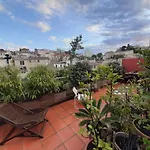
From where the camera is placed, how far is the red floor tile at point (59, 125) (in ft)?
8.12

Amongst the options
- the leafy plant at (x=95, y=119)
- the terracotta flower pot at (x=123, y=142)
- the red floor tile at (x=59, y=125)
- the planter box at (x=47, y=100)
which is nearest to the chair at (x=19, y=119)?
the red floor tile at (x=59, y=125)

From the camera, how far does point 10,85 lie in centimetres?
275

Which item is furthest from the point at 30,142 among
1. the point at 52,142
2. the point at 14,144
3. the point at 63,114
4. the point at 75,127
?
the point at 63,114

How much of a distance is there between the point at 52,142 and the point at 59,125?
518 millimetres

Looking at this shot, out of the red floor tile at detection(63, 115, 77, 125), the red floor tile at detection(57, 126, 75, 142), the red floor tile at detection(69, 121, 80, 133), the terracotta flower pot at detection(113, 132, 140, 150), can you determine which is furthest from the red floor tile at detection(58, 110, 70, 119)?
the terracotta flower pot at detection(113, 132, 140, 150)

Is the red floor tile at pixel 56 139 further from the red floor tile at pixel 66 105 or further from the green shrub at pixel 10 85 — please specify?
the green shrub at pixel 10 85

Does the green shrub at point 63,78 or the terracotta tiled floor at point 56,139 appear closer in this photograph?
the terracotta tiled floor at point 56,139

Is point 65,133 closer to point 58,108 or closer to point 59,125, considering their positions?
point 59,125

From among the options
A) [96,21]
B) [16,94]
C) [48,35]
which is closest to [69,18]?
[96,21]

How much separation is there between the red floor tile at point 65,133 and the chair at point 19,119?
0.35 meters

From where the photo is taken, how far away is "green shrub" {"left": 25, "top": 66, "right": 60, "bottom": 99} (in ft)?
10.3

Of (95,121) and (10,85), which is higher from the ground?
(10,85)

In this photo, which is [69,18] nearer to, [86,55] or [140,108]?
[86,55]

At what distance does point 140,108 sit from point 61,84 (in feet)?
8.45
